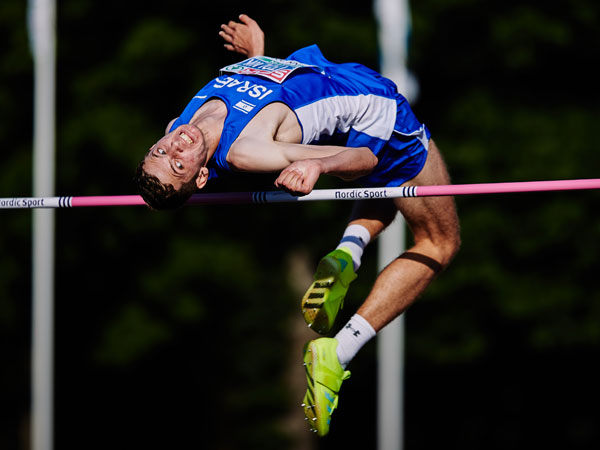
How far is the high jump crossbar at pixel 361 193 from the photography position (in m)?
4.89

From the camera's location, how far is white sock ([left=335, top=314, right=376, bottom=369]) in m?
5.53

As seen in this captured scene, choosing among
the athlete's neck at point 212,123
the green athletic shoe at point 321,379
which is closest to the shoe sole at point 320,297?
the green athletic shoe at point 321,379

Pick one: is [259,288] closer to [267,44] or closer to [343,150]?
[267,44]

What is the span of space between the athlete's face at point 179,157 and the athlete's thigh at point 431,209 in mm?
1128

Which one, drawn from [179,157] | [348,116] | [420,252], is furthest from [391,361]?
[179,157]

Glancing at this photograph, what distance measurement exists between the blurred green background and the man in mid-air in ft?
25.0

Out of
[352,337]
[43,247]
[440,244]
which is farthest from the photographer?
[43,247]

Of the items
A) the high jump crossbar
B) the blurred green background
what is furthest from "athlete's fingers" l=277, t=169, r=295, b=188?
the blurred green background

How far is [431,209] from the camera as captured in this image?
5.64 metres

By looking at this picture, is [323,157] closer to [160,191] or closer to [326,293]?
[160,191]

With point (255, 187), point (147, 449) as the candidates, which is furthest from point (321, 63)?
point (147, 449)

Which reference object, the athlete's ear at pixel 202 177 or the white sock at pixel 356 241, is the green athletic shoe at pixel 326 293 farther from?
the athlete's ear at pixel 202 177

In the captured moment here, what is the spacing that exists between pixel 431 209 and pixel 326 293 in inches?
26.5

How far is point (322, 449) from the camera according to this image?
1532cm
